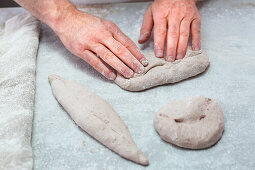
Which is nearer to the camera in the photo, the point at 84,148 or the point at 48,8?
the point at 84,148

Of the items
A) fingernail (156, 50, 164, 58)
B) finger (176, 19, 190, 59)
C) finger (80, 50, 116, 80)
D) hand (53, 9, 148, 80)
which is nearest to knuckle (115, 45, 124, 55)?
hand (53, 9, 148, 80)

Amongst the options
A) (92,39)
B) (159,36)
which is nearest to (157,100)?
(159,36)

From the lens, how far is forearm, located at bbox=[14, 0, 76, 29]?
1784 mm

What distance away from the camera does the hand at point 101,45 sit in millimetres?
1601

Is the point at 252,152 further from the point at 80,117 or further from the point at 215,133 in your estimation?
the point at 80,117

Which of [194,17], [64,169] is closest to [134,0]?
[194,17]

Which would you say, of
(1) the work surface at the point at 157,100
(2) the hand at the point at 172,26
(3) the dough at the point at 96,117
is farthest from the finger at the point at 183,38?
(3) the dough at the point at 96,117

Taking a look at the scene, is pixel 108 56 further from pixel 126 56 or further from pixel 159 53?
pixel 159 53

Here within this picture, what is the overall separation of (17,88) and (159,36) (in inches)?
33.7

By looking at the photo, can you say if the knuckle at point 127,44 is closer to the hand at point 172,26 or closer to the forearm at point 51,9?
the hand at point 172,26

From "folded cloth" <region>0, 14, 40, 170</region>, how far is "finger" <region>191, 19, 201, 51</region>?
96 centimetres

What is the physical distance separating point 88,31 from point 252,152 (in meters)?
1.06

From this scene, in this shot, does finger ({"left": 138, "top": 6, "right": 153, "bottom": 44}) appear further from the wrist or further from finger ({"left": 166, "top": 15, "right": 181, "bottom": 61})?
the wrist

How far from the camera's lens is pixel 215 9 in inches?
85.4
